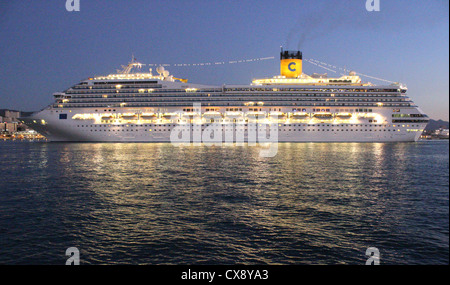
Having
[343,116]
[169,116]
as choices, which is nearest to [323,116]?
[343,116]

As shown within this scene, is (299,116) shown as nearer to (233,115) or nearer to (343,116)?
(343,116)

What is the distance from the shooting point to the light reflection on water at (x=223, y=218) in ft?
38.1

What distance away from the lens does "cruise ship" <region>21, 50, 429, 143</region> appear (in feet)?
245

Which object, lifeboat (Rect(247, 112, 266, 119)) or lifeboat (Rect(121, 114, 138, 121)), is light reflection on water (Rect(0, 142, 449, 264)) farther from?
lifeboat (Rect(247, 112, 266, 119))

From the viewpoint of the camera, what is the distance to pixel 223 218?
1571 centimetres

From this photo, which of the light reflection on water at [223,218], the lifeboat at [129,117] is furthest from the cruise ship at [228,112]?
the light reflection on water at [223,218]

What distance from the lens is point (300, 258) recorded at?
11211 millimetres

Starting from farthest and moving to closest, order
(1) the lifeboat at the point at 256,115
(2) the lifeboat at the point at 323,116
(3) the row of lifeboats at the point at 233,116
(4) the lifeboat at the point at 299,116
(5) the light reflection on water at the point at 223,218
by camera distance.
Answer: (1) the lifeboat at the point at 256,115, (3) the row of lifeboats at the point at 233,116, (2) the lifeboat at the point at 323,116, (4) the lifeboat at the point at 299,116, (5) the light reflection on water at the point at 223,218

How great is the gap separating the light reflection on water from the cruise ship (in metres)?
46.6

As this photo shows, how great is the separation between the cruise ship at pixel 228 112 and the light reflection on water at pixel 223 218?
46.6m

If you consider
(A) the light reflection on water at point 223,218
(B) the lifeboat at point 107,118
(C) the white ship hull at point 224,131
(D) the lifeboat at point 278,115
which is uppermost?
(D) the lifeboat at point 278,115

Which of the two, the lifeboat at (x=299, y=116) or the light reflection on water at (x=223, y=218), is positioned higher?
the lifeboat at (x=299, y=116)

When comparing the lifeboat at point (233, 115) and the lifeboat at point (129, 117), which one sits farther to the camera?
the lifeboat at point (233, 115)

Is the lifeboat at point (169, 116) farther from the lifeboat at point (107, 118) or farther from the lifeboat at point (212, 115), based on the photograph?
the lifeboat at point (107, 118)
